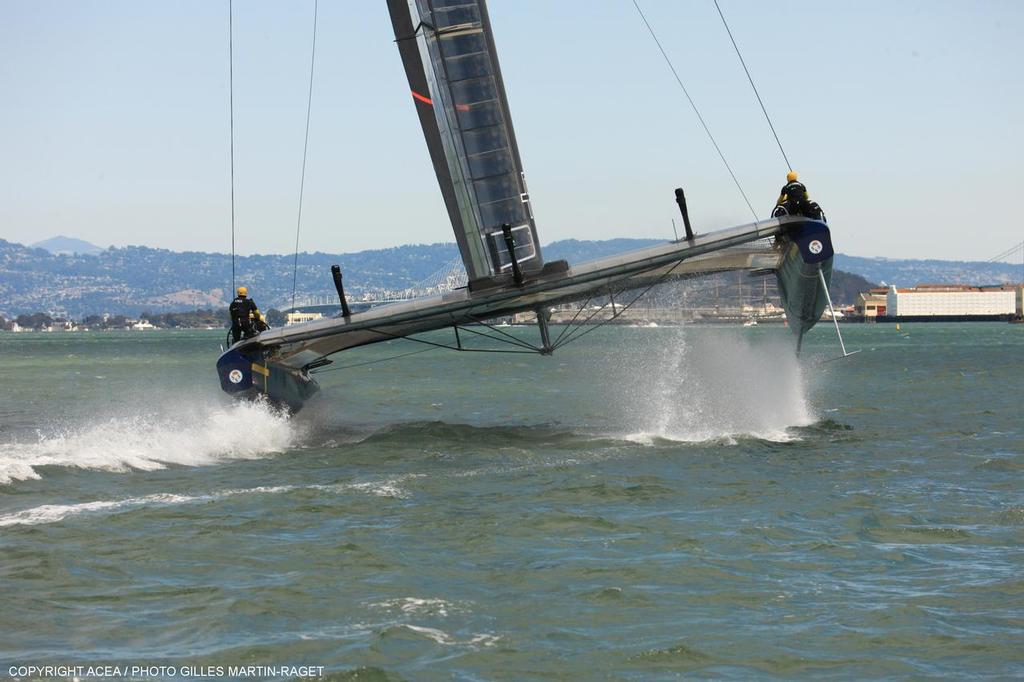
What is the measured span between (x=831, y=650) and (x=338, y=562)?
12.0 feet

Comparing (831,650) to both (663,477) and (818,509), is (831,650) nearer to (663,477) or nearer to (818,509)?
(818,509)

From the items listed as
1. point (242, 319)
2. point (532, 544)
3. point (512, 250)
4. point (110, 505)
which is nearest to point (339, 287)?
point (512, 250)

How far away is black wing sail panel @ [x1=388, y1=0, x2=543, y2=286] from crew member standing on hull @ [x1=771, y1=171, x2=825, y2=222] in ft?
10.4

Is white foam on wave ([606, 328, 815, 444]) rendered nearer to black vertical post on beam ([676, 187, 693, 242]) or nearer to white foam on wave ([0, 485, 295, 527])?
black vertical post on beam ([676, 187, 693, 242])

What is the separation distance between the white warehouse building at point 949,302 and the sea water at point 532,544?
16517 cm

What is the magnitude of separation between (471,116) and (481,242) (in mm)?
1646

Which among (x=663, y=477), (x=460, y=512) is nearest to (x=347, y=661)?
(x=460, y=512)

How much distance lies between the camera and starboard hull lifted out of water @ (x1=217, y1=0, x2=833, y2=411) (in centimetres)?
1500

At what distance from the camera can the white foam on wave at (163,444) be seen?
46.7 feet

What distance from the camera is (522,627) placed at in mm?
7305

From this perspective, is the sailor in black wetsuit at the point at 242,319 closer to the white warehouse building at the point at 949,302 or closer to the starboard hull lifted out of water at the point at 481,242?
the starboard hull lifted out of water at the point at 481,242

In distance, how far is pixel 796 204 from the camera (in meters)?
14.8

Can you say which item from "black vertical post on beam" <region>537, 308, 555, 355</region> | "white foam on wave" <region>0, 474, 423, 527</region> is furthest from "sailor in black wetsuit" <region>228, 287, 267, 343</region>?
"white foam on wave" <region>0, 474, 423, 527</region>

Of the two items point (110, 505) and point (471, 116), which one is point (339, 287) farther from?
point (110, 505)
